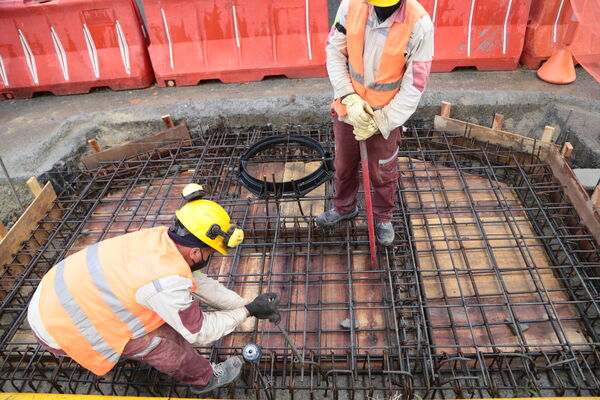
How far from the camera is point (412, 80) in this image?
2691 mm

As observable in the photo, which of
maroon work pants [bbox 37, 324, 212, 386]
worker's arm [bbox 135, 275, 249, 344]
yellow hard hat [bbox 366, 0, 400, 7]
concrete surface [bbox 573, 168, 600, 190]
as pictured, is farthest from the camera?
concrete surface [bbox 573, 168, 600, 190]

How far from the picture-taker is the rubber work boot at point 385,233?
354cm

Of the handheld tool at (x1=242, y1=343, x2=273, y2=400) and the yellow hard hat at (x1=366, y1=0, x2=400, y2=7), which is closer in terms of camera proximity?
the yellow hard hat at (x1=366, y1=0, x2=400, y2=7)

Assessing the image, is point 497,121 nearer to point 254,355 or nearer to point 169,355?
point 254,355

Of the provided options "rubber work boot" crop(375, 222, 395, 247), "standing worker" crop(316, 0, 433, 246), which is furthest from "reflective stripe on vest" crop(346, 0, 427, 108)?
"rubber work boot" crop(375, 222, 395, 247)

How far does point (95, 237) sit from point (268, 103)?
8.81ft

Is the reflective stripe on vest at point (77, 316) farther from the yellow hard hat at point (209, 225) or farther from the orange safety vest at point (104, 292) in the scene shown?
the yellow hard hat at point (209, 225)

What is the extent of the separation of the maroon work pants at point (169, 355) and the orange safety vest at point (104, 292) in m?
0.14

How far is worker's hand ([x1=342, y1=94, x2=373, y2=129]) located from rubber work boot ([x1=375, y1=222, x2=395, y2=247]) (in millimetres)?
1084

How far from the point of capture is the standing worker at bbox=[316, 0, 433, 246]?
101 inches

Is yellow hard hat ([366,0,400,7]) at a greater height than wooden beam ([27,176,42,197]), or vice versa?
yellow hard hat ([366,0,400,7])

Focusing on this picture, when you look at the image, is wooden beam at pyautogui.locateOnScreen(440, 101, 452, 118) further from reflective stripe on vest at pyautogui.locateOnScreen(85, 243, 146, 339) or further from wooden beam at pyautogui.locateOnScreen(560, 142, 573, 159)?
reflective stripe on vest at pyautogui.locateOnScreen(85, 243, 146, 339)

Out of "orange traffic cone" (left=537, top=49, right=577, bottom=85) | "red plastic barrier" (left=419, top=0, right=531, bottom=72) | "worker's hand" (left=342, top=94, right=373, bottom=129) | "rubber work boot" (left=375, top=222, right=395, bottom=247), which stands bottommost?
"rubber work boot" (left=375, top=222, right=395, bottom=247)

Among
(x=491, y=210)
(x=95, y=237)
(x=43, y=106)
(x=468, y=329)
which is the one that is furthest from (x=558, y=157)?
(x=43, y=106)
